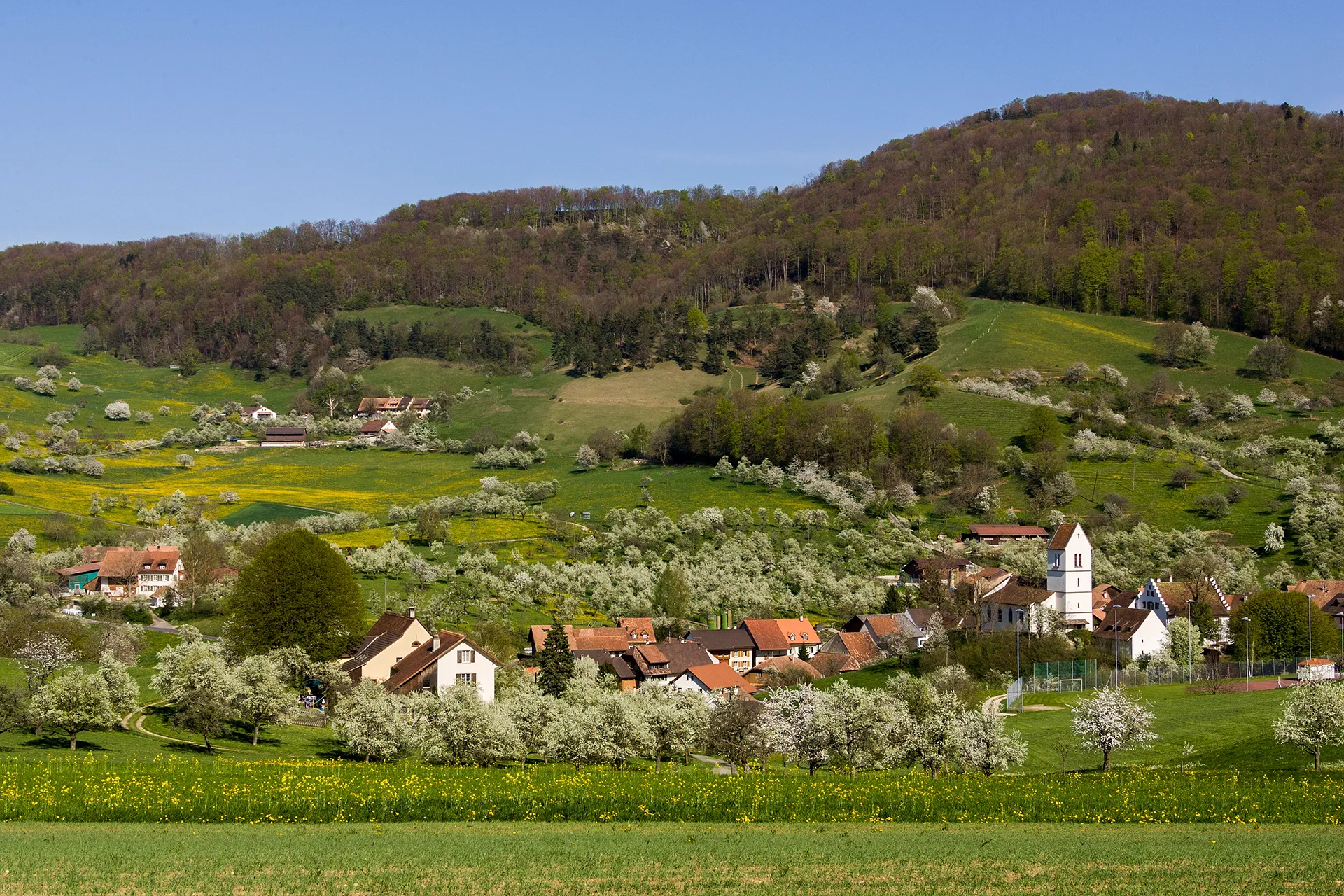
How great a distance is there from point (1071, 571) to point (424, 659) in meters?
38.2

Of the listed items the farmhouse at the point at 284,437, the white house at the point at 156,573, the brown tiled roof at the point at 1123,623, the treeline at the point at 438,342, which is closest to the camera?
the brown tiled roof at the point at 1123,623

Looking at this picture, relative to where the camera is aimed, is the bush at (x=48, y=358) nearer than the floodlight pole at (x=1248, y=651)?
No

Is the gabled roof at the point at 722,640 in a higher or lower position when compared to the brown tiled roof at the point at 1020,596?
lower

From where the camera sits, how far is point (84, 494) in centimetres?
10825

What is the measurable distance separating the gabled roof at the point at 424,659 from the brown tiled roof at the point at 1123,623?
33653 mm

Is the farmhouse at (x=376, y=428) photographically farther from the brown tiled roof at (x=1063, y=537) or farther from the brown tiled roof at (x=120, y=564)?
the brown tiled roof at (x=1063, y=537)

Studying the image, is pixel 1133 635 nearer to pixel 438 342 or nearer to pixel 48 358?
pixel 438 342

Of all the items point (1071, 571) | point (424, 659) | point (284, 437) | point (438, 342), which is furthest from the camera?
point (438, 342)

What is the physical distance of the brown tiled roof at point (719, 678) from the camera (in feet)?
210

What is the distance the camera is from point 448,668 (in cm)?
5384

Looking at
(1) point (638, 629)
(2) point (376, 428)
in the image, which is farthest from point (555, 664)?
(2) point (376, 428)

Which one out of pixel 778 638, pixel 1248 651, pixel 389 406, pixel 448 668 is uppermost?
pixel 389 406

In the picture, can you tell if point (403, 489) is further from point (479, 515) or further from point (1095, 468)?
point (1095, 468)

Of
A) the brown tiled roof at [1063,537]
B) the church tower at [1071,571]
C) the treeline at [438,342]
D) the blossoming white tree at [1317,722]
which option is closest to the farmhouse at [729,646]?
the church tower at [1071,571]
